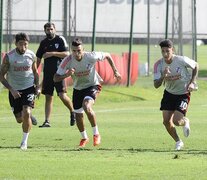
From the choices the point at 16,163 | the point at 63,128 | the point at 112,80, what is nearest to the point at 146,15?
the point at 112,80

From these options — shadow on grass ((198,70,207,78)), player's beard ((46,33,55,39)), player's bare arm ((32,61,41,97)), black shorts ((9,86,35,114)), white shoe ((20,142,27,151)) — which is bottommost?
shadow on grass ((198,70,207,78))

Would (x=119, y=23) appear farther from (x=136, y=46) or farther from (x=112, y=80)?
(x=112, y=80)

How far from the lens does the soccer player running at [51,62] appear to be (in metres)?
22.1

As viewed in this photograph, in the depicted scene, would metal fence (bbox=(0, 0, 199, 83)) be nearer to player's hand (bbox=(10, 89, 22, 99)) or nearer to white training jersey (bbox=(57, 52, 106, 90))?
white training jersey (bbox=(57, 52, 106, 90))

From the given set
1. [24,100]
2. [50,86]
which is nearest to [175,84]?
[24,100]

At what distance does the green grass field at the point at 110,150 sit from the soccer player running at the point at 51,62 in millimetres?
459

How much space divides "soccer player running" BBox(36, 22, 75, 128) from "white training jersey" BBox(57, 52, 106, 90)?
3.78 m

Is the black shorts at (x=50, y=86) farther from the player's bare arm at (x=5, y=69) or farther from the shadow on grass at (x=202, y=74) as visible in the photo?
the shadow on grass at (x=202, y=74)

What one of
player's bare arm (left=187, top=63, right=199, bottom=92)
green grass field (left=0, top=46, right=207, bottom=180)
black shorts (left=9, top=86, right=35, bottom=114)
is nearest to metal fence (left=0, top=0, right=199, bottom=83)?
green grass field (left=0, top=46, right=207, bottom=180)

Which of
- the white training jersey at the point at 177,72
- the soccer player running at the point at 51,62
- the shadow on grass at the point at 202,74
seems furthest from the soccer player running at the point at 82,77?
the shadow on grass at the point at 202,74

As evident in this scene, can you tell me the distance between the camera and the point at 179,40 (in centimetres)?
3812

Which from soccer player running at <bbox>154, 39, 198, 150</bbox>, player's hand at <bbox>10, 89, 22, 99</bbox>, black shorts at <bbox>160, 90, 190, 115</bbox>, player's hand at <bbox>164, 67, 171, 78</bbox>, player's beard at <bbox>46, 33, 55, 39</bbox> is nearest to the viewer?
player's hand at <bbox>164, 67, 171, 78</bbox>

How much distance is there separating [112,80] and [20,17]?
3.89 metres

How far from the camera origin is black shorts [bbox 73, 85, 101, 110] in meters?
18.0
